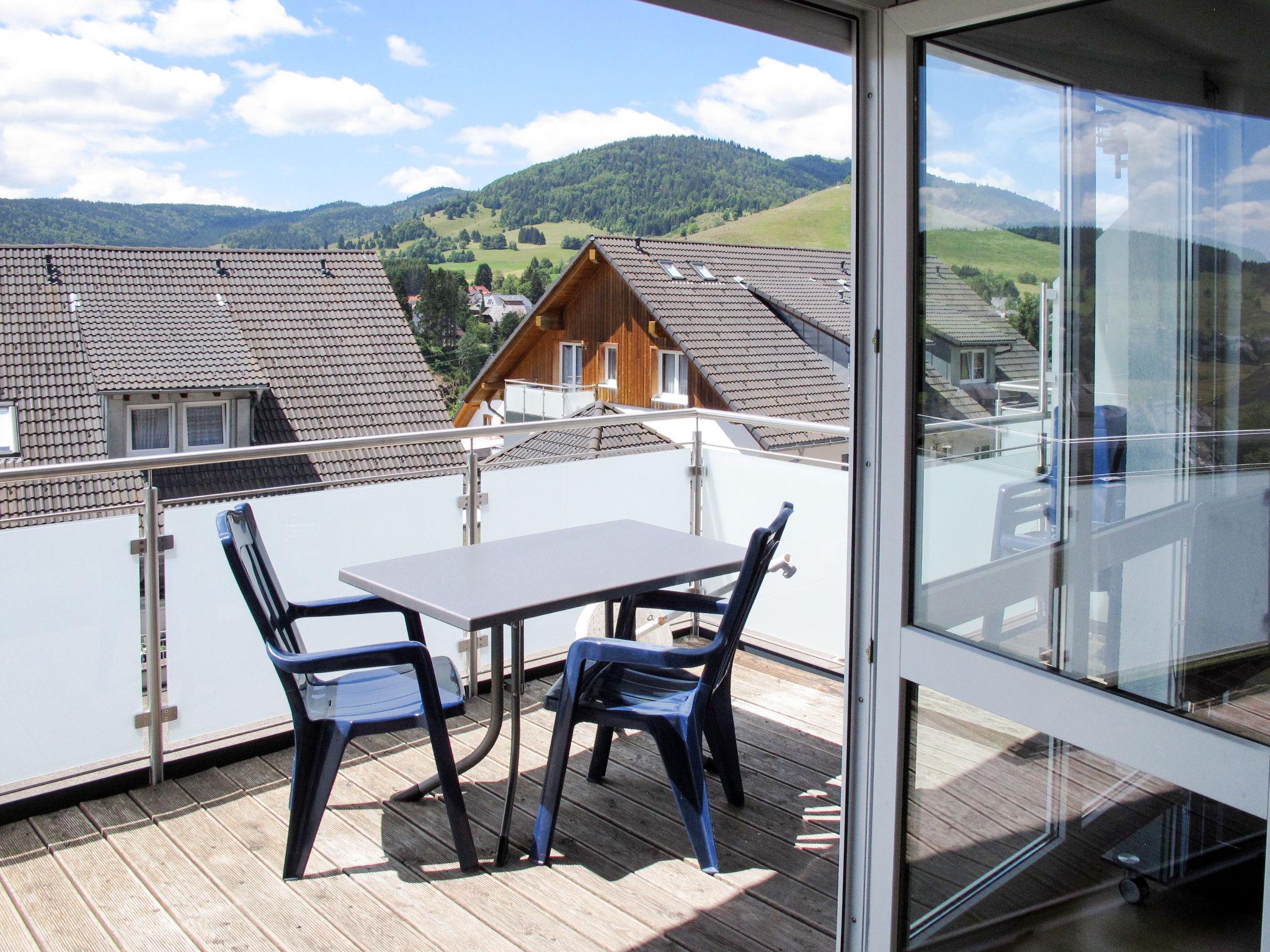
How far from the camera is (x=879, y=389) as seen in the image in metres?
2.06

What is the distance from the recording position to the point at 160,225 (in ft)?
89.7

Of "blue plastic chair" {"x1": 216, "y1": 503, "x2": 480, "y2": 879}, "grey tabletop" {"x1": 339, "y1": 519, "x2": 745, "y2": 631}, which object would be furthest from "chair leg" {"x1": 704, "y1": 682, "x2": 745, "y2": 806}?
"blue plastic chair" {"x1": 216, "y1": 503, "x2": 480, "y2": 879}

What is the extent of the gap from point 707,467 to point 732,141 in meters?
31.6

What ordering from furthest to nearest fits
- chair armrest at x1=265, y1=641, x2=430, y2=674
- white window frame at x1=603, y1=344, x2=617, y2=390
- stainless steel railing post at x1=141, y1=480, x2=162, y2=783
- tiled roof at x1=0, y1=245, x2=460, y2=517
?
white window frame at x1=603, y1=344, x2=617, y2=390, tiled roof at x1=0, y1=245, x2=460, y2=517, stainless steel railing post at x1=141, y1=480, x2=162, y2=783, chair armrest at x1=265, y1=641, x2=430, y2=674

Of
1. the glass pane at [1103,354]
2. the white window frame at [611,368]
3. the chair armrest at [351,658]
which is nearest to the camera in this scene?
the glass pane at [1103,354]

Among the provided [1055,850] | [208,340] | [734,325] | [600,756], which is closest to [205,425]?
[208,340]

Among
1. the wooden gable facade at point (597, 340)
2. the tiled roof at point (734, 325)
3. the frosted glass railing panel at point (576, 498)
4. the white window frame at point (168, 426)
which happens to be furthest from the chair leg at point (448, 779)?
the white window frame at point (168, 426)

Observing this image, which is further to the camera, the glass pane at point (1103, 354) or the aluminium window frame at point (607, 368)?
the aluminium window frame at point (607, 368)

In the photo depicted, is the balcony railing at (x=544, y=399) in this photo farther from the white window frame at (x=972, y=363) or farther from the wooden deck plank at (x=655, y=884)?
the white window frame at (x=972, y=363)

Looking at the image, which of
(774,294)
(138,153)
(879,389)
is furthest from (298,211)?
(879,389)

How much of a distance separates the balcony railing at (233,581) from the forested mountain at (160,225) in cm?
2097

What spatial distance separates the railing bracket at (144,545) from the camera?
3174mm

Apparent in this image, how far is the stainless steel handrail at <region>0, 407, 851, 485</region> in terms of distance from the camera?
3.03m

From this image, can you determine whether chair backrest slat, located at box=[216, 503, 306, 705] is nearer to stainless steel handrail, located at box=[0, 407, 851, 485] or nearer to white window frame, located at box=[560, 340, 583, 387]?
stainless steel handrail, located at box=[0, 407, 851, 485]
